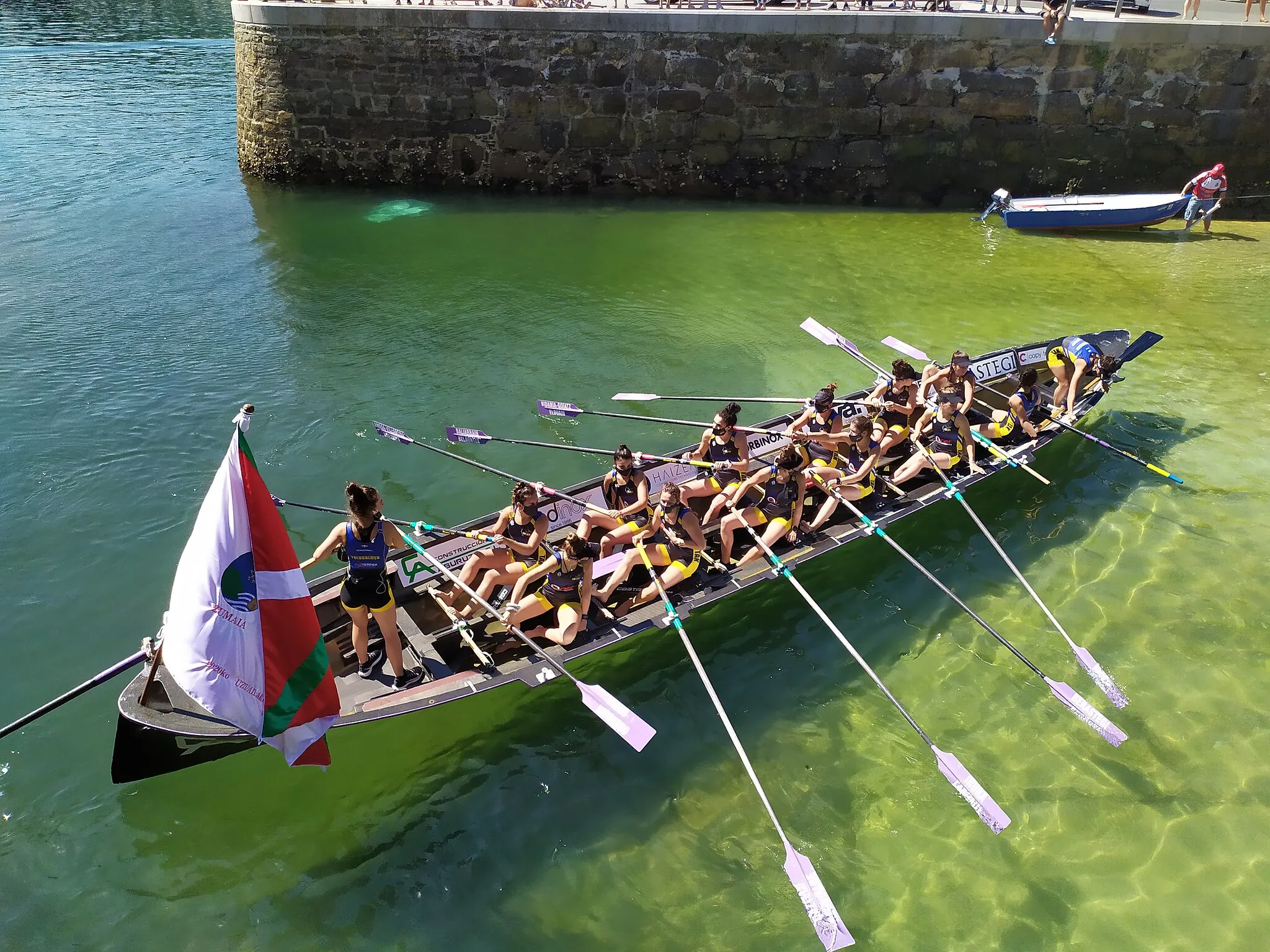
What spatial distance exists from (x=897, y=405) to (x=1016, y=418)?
1928 mm

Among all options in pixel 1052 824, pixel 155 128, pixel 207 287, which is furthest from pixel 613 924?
pixel 155 128

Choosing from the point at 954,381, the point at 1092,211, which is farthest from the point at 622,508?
the point at 1092,211

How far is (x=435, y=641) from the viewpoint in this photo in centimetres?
882

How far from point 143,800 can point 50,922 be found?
1.13m

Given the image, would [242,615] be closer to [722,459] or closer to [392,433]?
[392,433]

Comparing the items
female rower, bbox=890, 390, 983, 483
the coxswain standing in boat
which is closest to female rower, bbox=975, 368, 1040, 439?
the coxswain standing in boat

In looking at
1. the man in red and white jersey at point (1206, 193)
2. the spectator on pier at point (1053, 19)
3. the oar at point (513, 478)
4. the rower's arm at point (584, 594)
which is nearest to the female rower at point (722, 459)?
the oar at point (513, 478)

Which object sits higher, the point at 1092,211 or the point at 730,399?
the point at 1092,211

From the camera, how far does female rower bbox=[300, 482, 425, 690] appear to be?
302 inches

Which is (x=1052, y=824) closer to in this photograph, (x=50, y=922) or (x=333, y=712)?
(x=333, y=712)

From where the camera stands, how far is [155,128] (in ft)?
91.4

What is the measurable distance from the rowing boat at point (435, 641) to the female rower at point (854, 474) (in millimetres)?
264

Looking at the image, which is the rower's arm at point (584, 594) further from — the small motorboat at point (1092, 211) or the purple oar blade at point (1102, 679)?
the small motorboat at point (1092, 211)

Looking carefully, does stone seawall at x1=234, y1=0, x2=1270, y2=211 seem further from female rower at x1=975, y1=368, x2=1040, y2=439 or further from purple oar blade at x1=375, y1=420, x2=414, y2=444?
purple oar blade at x1=375, y1=420, x2=414, y2=444
